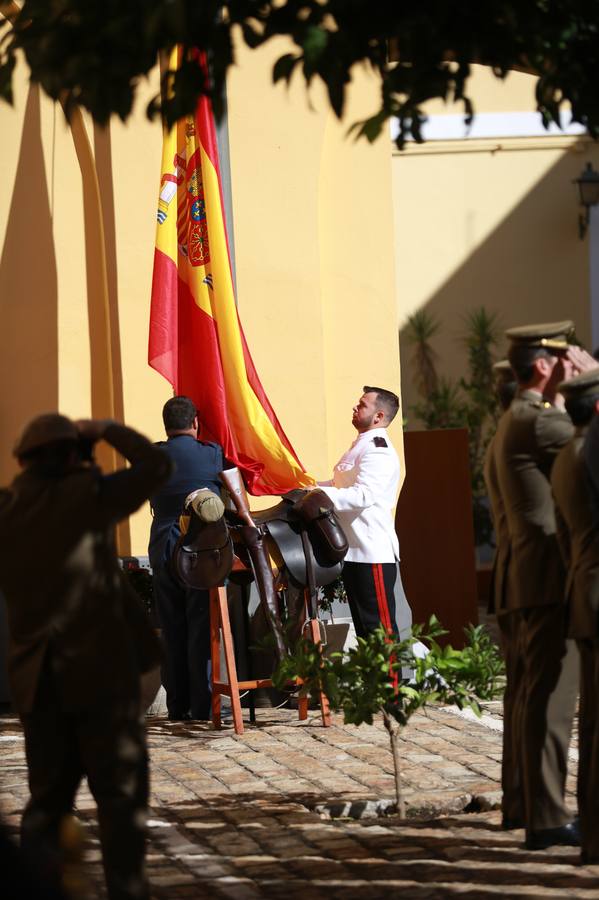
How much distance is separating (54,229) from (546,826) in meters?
6.02

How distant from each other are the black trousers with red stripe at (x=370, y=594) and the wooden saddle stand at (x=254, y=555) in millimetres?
159

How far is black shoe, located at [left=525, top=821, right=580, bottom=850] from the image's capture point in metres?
5.29

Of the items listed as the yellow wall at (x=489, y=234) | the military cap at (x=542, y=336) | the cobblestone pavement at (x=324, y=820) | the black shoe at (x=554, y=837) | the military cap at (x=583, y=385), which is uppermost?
the yellow wall at (x=489, y=234)

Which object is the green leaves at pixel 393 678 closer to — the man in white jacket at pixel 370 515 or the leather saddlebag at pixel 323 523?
the leather saddlebag at pixel 323 523

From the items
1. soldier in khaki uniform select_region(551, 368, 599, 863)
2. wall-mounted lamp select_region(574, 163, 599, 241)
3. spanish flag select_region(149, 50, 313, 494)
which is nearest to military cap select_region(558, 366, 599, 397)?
soldier in khaki uniform select_region(551, 368, 599, 863)

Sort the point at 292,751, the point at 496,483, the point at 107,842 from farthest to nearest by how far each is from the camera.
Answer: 1. the point at 292,751
2. the point at 496,483
3. the point at 107,842

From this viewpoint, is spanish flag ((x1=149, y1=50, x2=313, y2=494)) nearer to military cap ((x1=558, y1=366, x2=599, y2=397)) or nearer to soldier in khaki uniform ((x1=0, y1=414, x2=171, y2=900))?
military cap ((x1=558, y1=366, x2=599, y2=397))

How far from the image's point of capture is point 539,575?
5.37 m

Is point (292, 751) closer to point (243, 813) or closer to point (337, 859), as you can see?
point (243, 813)

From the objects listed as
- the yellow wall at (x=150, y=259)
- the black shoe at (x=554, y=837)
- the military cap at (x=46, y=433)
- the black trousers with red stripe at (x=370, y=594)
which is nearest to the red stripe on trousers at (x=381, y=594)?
the black trousers with red stripe at (x=370, y=594)

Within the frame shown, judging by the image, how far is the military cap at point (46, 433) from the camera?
434 cm

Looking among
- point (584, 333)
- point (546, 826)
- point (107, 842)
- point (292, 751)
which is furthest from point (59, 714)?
point (584, 333)

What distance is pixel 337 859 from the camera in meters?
5.40

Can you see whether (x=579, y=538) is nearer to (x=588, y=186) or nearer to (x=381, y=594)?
(x=381, y=594)
